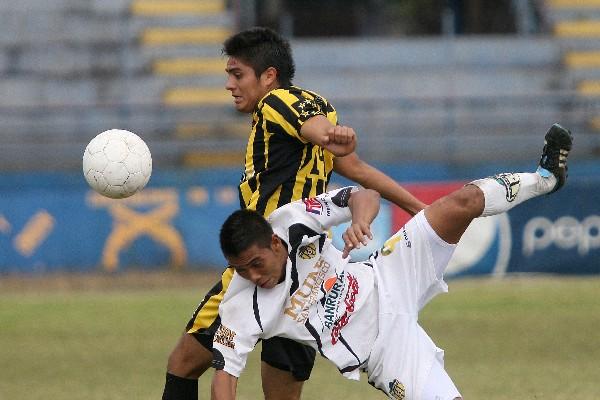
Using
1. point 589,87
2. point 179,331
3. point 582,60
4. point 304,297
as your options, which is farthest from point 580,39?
point 304,297

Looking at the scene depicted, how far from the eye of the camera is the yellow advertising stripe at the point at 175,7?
21.5 metres

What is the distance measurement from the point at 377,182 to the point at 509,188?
728 mm

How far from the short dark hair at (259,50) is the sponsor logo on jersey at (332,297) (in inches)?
42.6

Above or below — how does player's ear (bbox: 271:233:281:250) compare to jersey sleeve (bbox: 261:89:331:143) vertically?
below

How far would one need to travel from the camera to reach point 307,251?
234 inches

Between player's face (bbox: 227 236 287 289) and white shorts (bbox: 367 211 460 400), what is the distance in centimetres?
58

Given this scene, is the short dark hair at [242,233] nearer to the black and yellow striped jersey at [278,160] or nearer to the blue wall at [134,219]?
the black and yellow striped jersey at [278,160]

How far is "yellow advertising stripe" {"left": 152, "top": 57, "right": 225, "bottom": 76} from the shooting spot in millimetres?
20828

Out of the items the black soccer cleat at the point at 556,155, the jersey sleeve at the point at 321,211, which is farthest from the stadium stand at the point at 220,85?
the jersey sleeve at the point at 321,211

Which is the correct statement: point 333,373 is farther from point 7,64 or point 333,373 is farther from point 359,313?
point 7,64

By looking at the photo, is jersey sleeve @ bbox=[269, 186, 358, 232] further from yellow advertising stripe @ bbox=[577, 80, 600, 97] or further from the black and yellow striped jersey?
yellow advertising stripe @ bbox=[577, 80, 600, 97]

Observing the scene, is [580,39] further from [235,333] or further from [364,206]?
[235,333]

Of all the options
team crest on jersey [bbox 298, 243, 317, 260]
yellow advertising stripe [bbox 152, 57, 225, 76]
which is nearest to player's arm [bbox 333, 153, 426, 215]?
team crest on jersey [bbox 298, 243, 317, 260]

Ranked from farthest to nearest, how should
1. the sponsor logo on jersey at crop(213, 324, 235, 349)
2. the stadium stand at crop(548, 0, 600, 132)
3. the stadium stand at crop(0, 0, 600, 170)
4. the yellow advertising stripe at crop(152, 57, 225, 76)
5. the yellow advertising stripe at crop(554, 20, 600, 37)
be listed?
the yellow advertising stripe at crop(554, 20, 600, 37) < the stadium stand at crop(548, 0, 600, 132) < the yellow advertising stripe at crop(152, 57, 225, 76) < the stadium stand at crop(0, 0, 600, 170) < the sponsor logo on jersey at crop(213, 324, 235, 349)
